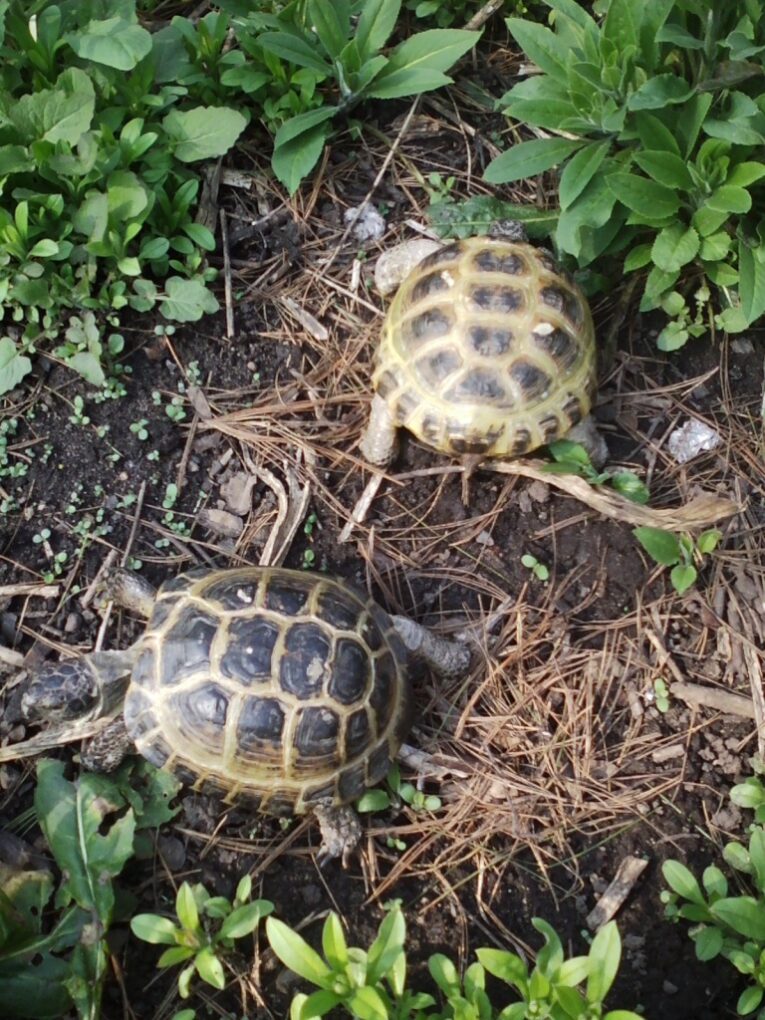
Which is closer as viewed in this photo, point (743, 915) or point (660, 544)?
point (743, 915)

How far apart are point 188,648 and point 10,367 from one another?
1.30m

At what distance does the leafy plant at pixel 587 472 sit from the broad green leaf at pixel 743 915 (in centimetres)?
131

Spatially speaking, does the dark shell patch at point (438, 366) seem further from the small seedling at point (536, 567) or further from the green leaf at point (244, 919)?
the green leaf at point (244, 919)

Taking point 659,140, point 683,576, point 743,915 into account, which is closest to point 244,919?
point 743,915

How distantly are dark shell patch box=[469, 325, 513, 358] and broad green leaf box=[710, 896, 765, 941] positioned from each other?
182cm

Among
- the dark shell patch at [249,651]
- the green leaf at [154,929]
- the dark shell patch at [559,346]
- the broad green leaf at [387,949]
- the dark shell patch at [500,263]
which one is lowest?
the green leaf at [154,929]

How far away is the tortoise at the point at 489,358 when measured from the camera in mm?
3223

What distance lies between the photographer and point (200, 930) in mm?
2637

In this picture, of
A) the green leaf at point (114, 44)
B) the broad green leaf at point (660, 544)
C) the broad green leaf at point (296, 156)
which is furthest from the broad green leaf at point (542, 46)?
the broad green leaf at point (660, 544)

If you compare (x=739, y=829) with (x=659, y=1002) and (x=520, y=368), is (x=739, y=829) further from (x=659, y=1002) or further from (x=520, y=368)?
(x=520, y=368)

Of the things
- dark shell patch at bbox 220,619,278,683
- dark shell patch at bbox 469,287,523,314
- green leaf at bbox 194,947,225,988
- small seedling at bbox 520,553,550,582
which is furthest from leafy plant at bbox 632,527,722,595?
green leaf at bbox 194,947,225,988

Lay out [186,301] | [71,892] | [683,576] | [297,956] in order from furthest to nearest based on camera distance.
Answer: [186,301], [683,576], [71,892], [297,956]

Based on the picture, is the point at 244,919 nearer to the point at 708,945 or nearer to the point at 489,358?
the point at 708,945

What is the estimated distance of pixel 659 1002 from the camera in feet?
9.15
